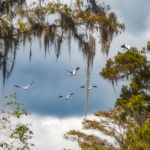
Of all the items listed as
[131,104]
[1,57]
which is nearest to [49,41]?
[1,57]

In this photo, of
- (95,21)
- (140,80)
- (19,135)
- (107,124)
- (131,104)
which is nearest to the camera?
(95,21)

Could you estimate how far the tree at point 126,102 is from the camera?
13947mm

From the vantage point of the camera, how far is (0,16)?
8.19 m

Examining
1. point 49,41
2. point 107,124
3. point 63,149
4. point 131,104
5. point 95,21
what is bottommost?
point 63,149

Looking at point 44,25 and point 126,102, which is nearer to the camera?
point 44,25

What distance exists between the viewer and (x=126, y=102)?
14539 millimetres

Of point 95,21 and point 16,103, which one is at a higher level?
point 95,21

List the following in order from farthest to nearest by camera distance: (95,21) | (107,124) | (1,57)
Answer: (107,124)
(95,21)
(1,57)

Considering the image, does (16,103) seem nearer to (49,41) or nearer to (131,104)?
(49,41)

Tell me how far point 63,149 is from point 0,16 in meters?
9.63

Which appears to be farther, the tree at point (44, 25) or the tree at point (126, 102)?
the tree at point (126, 102)

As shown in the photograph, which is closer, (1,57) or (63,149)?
(1,57)

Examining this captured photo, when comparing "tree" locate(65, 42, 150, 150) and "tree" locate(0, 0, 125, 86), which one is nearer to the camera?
"tree" locate(0, 0, 125, 86)

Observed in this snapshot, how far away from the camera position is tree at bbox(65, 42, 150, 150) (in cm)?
1395
